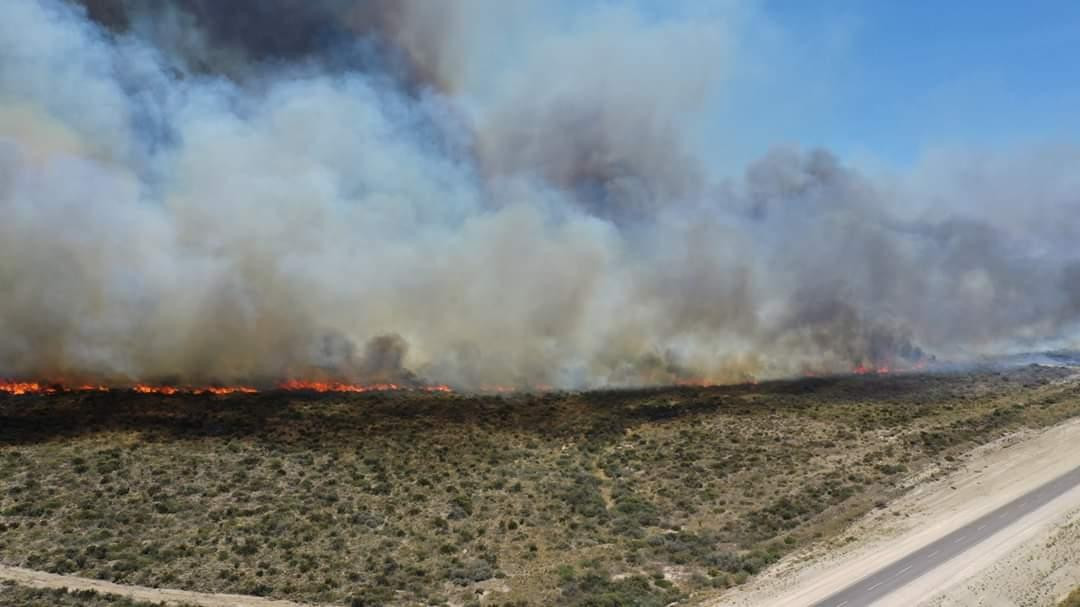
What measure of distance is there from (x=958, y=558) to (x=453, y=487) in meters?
25.6

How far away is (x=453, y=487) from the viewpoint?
1578 inches

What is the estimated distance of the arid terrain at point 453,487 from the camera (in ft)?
100

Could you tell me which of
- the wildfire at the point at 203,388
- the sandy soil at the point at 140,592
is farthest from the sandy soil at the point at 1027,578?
the wildfire at the point at 203,388

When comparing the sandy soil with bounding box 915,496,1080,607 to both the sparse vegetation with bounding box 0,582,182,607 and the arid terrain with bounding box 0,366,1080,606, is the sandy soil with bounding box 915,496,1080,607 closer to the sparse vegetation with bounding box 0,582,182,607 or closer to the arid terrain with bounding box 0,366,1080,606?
the arid terrain with bounding box 0,366,1080,606

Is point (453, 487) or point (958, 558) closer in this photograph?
point (958, 558)

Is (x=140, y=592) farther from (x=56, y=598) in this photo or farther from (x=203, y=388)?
(x=203, y=388)

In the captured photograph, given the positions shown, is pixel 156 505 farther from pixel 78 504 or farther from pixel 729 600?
pixel 729 600

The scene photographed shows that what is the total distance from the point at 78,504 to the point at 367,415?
20179 mm

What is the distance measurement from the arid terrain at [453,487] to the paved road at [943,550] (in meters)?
3.92

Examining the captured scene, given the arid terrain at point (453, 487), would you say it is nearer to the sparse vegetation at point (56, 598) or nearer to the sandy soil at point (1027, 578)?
the sparse vegetation at point (56, 598)

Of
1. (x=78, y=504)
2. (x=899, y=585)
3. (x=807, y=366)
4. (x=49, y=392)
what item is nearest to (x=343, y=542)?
(x=78, y=504)

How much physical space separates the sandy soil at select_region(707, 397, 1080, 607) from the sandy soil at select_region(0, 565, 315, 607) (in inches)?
756

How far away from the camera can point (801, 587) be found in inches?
1161

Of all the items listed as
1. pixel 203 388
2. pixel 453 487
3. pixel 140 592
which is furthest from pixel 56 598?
pixel 203 388
